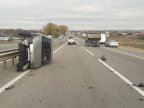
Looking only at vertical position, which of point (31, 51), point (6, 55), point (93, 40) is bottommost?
point (93, 40)

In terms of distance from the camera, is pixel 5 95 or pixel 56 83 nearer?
pixel 5 95

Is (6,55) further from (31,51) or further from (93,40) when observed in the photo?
(93,40)

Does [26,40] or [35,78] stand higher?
[26,40]

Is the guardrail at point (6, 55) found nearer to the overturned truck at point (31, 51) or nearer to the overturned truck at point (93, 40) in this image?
the overturned truck at point (31, 51)

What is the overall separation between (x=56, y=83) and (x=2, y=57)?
4.89 m

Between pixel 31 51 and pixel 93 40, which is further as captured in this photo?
pixel 93 40

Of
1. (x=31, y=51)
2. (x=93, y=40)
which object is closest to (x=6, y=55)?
(x=31, y=51)

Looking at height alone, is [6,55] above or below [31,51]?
below

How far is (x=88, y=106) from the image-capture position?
320 inches

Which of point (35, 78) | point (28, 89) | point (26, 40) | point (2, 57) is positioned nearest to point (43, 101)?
point (28, 89)

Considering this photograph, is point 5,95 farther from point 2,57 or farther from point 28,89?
point 2,57

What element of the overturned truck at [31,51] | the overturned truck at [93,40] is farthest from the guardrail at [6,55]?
the overturned truck at [93,40]

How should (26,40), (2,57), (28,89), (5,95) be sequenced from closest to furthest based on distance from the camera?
1. (5,95)
2. (28,89)
3. (2,57)
4. (26,40)

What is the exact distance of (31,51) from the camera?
662 inches
